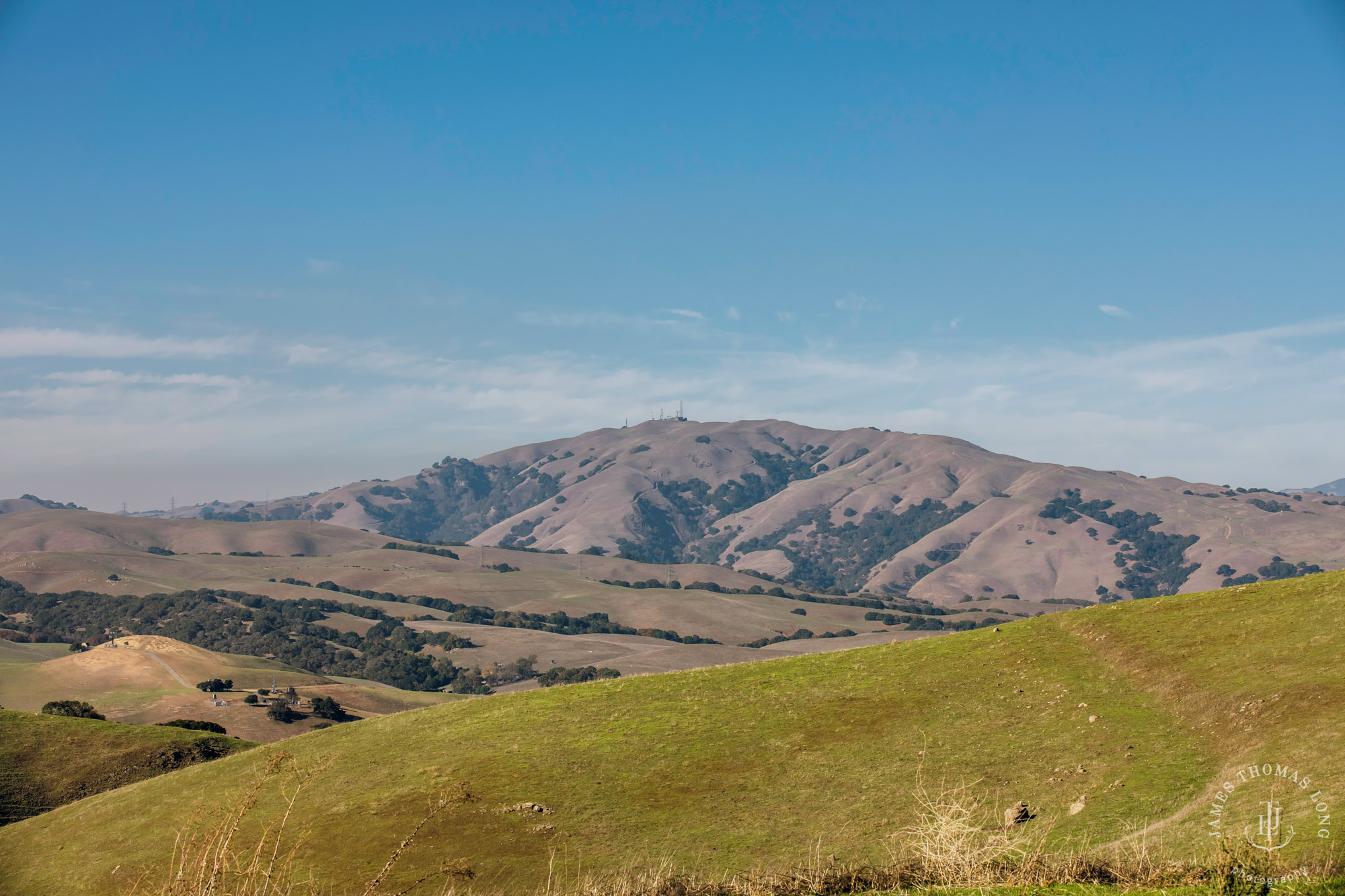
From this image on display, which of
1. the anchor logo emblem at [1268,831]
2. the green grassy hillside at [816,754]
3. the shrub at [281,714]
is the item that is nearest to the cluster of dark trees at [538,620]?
the shrub at [281,714]

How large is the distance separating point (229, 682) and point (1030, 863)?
92.0 metres

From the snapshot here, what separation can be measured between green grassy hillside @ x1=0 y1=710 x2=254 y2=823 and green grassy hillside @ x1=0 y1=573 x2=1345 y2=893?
550 cm

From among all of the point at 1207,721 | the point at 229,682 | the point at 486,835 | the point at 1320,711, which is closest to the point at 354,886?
the point at 486,835

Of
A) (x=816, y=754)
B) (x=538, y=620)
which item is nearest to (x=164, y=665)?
(x=816, y=754)

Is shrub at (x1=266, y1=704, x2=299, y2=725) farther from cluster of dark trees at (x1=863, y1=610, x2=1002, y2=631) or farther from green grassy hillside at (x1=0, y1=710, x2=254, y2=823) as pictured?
cluster of dark trees at (x1=863, y1=610, x2=1002, y2=631)

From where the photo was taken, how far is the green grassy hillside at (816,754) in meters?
14.7

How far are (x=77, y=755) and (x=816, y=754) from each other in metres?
26.4

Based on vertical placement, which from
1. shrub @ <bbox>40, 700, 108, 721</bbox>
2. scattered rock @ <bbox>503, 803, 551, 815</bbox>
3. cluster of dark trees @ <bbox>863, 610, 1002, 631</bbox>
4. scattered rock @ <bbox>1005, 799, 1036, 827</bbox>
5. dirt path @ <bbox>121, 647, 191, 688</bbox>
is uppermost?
scattered rock @ <bbox>1005, 799, 1036, 827</bbox>

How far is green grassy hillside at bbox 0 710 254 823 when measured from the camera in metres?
28.4

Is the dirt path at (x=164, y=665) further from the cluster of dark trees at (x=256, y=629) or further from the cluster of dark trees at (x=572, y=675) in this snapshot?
the cluster of dark trees at (x=572, y=675)

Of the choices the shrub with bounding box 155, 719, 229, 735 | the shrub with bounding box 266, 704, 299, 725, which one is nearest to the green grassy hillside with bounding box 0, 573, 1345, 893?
the shrub with bounding box 155, 719, 229, 735

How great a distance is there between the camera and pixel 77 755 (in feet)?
101

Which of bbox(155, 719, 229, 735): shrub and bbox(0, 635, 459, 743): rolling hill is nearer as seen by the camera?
bbox(155, 719, 229, 735): shrub

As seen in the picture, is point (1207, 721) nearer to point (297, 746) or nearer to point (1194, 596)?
point (1194, 596)
